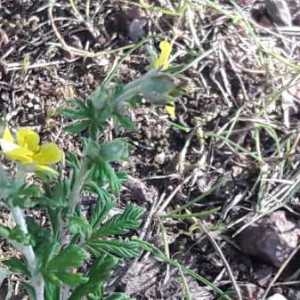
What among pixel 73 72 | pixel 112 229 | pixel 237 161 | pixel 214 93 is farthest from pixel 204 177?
pixel 112 229

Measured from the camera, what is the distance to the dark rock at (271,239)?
1.92 metres

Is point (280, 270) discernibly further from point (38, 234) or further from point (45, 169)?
point (45, 169)

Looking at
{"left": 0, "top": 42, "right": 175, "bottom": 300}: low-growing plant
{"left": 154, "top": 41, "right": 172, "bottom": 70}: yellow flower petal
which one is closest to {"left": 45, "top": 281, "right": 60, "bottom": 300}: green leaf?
{"left": 0, "top": 42, "right": 175, "bottom": 300}: low-growing plant

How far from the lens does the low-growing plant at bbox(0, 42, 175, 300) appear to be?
1.25m

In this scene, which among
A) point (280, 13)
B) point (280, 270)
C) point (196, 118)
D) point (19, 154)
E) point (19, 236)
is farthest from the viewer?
point (280, 13)

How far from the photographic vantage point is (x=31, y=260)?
1.39 meters

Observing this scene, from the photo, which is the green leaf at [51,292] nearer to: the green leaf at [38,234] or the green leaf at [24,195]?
the green leaf at [38,234]

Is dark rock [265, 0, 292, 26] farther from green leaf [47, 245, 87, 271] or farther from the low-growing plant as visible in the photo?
green leaf [47, 245, 87, 271]

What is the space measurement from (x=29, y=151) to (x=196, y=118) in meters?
0.93

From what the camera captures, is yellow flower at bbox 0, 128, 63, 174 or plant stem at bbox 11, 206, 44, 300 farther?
plant stem at bbox 11, 206, 44, 300

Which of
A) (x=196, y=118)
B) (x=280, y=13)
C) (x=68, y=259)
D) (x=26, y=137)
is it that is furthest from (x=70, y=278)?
(x=280, y=13)

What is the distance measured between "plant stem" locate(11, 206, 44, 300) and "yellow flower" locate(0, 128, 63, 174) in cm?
11

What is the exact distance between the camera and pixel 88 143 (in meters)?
1.29

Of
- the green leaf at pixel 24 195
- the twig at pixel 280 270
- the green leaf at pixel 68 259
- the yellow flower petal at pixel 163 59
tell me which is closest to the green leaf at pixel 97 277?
the green leaf at pixel 68 259
